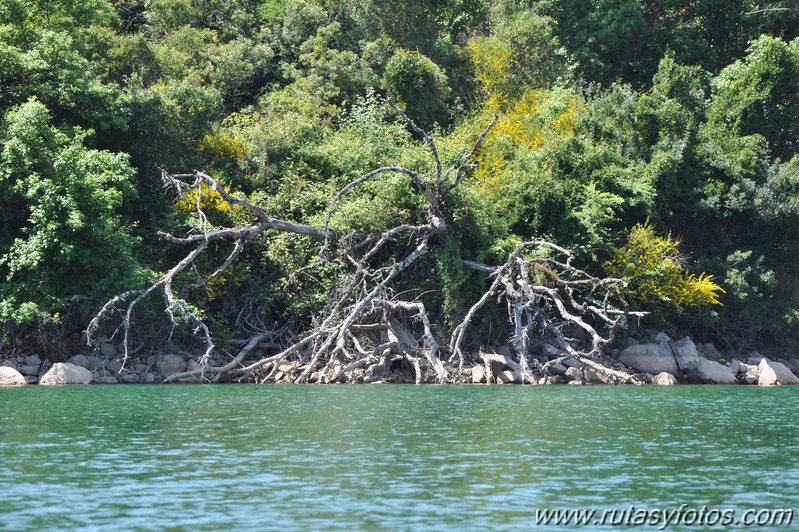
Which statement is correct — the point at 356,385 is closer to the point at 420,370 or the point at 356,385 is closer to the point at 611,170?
the point at 420,370

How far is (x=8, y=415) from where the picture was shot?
18641 millimetres

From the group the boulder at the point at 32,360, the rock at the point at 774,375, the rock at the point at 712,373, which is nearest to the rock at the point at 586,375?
the rock at the point at 712,373

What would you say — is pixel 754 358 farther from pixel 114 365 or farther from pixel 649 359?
pixel 114 365

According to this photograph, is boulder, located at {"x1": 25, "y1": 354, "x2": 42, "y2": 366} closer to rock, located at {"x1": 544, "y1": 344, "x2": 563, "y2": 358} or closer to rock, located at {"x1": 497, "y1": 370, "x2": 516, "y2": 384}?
rock, located at {"x1": 497, "y1": 370, "x2": 516, "y2": 384}

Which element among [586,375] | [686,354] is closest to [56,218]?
[586,375]

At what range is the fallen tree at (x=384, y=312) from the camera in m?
27.1

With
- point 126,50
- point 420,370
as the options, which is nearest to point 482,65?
point 126,50

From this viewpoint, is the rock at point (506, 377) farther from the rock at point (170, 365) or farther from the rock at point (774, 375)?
Result: the rock at point (170, 365)

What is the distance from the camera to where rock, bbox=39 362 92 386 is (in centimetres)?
2667

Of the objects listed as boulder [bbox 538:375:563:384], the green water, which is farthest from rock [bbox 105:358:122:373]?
boulder [bbox 538:375:563:384]

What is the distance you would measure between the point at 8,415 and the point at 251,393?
21.9ft

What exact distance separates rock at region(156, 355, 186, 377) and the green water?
5.22m

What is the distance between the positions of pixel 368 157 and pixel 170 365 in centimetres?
837

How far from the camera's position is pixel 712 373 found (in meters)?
30.9
